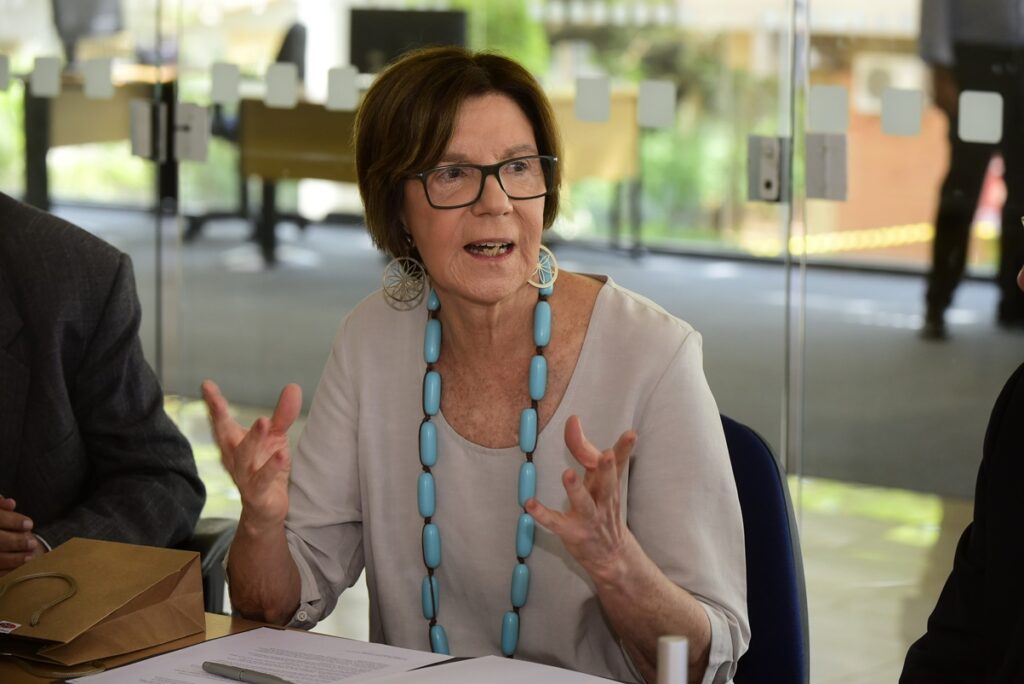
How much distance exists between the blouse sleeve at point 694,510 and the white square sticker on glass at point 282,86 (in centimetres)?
290

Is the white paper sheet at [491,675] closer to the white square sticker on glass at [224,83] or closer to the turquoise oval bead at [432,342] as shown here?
the turquoise oval bead at [432,342]

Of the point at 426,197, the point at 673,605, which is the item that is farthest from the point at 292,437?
the point at 673,605

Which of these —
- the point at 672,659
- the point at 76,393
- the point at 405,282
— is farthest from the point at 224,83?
the point at 672,659

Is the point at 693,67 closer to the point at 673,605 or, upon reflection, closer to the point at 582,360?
the point at 582,360

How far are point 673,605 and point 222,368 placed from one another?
355cm

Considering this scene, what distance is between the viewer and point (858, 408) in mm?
4074

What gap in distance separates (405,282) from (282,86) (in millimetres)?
Answer: 2588

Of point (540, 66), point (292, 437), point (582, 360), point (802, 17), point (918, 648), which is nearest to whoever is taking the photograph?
point (918, 648)

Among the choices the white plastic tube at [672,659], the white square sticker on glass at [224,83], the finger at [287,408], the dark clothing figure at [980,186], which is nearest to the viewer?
the white plastic tube at [672,659]

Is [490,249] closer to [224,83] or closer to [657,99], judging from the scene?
[657,99]

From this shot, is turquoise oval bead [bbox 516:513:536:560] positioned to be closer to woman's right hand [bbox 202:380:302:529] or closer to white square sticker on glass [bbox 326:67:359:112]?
woman's right hand [bbox 202:380:302:529]

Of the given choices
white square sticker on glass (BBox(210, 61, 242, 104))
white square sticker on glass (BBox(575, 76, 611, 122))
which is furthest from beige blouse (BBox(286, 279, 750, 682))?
white square sticker on glass (BBox(210, 61, 242, 104))

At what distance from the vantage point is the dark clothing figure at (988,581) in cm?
156

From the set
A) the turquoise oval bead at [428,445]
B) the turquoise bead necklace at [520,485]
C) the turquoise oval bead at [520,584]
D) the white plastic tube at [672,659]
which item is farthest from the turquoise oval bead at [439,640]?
the white plastic tube at [672,659]
